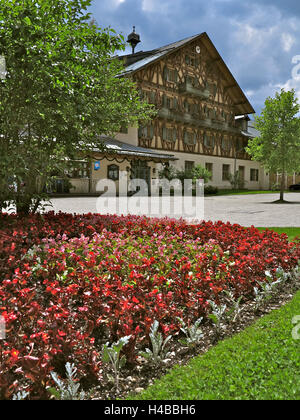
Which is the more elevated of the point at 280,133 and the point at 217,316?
the point at 280,133

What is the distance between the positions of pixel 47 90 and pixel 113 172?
Answer: 23.4 m

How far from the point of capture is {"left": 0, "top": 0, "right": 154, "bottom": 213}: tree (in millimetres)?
5855

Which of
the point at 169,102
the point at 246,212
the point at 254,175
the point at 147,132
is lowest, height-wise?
the point at 246,212

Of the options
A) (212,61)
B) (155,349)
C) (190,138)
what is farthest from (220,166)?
(155,349)

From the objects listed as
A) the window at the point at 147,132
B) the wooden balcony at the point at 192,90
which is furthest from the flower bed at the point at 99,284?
the wooden balcony at the point at 192,90

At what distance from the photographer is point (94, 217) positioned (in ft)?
25.2

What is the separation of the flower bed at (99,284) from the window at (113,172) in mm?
22021

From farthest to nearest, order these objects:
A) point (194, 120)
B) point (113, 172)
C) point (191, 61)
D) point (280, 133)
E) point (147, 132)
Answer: point (194, 120) < point (191, 61) < point (147, 132) < point (113, 172) < point (280, 133)

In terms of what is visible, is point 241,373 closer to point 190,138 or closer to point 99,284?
point 99,284

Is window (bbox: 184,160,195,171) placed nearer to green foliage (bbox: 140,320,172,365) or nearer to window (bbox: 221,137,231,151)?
window (bbox: 221,137,231,151)

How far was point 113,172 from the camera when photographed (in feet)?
96.5

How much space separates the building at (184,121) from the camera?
95.3 feet

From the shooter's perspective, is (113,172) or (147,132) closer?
(113,172)

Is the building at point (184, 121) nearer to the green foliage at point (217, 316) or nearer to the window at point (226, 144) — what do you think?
the window at point (226, 144)
